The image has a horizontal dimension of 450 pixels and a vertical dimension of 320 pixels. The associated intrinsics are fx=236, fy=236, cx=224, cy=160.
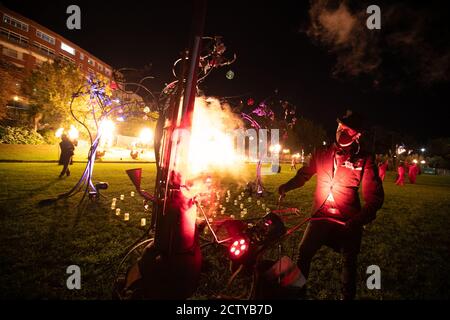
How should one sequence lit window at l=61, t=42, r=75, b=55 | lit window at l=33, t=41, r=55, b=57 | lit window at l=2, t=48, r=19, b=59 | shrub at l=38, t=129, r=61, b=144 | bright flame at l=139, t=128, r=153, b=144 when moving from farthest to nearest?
lit window at l=61, t=42, r=75, b=55 < lit window at l=33, t=41, r=55, b=57 < lit window at l=2, t=48, r=19, b=59 < shrub at l=38, t=129, r=61, b=144 < bright flame at l=139, t=128, r=153, b=144

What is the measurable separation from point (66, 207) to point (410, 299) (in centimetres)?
896

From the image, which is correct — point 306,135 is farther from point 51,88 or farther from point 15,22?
point 15,22

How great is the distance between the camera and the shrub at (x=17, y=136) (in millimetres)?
25859

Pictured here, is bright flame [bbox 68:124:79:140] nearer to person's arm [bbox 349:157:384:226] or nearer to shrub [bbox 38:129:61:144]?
shrub [bbox 38:129:61:144]

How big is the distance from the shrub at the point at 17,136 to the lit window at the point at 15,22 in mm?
35785

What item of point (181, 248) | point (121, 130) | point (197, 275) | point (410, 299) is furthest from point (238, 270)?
point (121, 130)

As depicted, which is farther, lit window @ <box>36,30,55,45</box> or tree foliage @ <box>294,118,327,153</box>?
tree foliage @ <box>294,118,327,153</box>

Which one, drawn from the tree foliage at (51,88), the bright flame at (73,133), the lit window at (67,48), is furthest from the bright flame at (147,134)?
the lit window at (67,48)

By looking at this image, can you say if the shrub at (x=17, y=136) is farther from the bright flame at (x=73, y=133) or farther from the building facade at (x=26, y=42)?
the building facade at (x=26, y=42)

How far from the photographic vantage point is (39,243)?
4.89 metres

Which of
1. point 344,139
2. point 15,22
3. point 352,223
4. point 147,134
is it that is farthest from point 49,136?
point 352,223

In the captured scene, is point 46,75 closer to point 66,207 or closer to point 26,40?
point 26,40

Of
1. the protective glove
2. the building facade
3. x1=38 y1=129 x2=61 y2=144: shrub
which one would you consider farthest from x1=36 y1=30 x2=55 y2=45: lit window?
the protective glove

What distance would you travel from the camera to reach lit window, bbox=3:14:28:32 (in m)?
47.6
